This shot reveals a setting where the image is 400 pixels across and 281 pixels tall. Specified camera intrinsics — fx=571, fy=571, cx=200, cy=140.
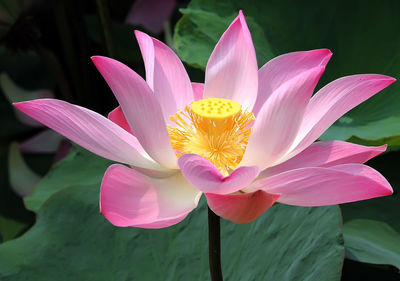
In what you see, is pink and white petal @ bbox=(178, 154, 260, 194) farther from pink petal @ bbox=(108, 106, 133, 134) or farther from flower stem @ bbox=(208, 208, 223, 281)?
pink petal @ bbox=(108, 106, 133, 134)

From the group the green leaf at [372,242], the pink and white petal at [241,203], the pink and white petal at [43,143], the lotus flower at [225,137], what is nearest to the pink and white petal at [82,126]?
the lotus flower at [225,137]

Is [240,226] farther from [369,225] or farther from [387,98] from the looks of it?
[387,98]

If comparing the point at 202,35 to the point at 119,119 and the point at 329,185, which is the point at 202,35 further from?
the point at 329,185

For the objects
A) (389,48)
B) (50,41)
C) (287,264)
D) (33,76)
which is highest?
(389,48)

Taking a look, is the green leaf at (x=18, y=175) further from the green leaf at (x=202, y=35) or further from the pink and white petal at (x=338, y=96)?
the pink and white petal at (x=338, y=96)

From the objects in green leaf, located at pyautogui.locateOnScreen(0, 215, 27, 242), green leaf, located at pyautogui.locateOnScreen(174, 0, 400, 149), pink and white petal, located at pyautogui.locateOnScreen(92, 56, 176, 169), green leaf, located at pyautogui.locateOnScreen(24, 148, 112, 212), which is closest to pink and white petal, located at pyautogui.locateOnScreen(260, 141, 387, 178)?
pink and white petal, located at pyautogui.locateOnScreen(92, 56, 176, 169)

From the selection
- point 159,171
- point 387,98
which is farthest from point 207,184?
point 387,98
